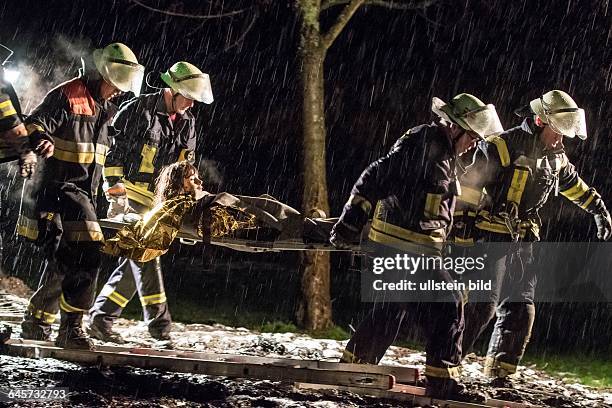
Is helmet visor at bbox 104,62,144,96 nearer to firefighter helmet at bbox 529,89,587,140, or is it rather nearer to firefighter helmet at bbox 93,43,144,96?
firefighter helmet at bbox 93,43,144,96

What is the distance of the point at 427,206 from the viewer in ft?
17.2

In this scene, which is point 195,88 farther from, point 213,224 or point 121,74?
point 213,224

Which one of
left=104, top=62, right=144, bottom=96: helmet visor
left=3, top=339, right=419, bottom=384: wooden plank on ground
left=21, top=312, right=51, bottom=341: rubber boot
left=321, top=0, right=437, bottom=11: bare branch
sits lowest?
left=21, top=312, right=51, bottom=341: rubber boot

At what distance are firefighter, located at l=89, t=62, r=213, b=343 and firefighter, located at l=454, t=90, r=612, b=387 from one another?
244 cm

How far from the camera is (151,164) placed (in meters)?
6.85

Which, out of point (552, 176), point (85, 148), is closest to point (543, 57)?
point (552, 176)

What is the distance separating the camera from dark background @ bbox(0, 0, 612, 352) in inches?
452

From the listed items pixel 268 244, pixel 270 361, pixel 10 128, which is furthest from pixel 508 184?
pixel 10 128

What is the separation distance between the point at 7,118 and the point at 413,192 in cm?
286

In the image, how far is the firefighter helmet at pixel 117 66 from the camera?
5863 millimetres

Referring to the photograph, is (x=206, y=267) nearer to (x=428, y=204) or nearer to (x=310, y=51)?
(x=428, y=204)

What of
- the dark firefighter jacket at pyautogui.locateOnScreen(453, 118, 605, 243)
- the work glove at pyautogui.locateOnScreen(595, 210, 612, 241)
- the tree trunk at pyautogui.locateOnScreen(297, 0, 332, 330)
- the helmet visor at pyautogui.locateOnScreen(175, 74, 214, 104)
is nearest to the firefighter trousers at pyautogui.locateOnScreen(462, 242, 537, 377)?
the dark firefighter jacket at pyautogui.locateOnScreen(453, 118, 605, 243)

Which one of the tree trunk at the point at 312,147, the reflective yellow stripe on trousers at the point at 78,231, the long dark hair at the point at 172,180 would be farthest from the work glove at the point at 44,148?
the tree trunk at the point at 312,147

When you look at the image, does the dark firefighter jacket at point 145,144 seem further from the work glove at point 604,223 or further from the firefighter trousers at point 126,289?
the work glove at point 604,223
